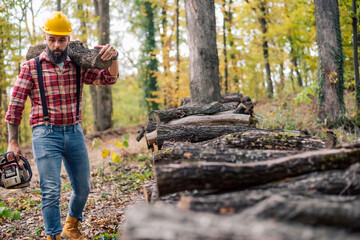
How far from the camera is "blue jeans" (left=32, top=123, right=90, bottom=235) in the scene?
11.0 feet

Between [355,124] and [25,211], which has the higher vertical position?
[355,124]

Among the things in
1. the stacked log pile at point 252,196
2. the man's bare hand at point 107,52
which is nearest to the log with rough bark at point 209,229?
the stacked log pile at point 252,196

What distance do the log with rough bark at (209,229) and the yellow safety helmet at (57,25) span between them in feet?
9.00

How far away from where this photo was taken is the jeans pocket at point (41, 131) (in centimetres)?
338

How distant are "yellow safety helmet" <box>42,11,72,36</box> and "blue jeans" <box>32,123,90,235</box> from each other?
1.03 m

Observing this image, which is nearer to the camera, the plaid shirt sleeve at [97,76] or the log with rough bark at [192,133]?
the plaid shirt sleeve at [97,76]

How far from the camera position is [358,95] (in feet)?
28.7

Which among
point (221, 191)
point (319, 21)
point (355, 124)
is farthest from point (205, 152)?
point (319, 21)

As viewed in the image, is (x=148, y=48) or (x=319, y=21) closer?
(x=319, y=21)

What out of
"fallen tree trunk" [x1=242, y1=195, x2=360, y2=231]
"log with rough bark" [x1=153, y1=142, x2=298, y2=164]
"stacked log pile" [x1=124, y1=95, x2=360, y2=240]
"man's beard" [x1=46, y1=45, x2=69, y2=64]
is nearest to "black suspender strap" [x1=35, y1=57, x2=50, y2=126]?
"man's beard" [x1=46, y1=45, x2=69, y2=64]

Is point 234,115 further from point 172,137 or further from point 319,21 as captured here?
point 319,21

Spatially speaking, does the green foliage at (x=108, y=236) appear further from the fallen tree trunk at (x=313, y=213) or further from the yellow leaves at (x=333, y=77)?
the yellow leaves at (x=333, y=77)

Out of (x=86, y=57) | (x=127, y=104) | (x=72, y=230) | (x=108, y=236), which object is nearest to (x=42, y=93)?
(x=86, y=57)

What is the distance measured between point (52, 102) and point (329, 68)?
7.51 meters
